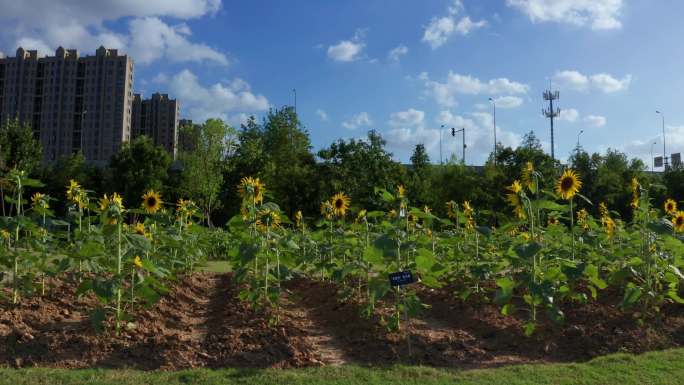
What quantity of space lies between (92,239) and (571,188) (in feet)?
18.1

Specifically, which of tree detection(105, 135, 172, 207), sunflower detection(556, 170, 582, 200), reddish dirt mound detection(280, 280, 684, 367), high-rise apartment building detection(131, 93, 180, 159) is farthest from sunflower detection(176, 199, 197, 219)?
high-rise apartment building detection(131, 93, 180, 159)

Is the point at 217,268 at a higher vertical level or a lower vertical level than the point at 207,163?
lower

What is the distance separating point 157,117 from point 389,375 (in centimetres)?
11250

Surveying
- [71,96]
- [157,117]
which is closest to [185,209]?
[71,96]

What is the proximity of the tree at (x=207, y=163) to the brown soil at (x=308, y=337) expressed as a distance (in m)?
23.6

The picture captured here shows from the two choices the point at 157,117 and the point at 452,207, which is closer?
the point at 452,207

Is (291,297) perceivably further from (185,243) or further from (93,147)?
(93,147)

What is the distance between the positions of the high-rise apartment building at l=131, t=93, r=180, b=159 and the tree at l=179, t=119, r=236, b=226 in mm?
71773

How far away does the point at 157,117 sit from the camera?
109 meters

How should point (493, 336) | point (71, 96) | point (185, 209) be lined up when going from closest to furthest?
point (493, 336) < point (185, 209) < point (71, 96)

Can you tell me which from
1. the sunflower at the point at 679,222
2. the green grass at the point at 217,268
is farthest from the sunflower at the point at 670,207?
the green grass at the point at 217,268

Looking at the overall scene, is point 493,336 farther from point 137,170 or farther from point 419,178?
point 137,170

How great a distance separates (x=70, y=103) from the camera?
97938mm

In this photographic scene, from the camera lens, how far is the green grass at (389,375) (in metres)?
4.31
